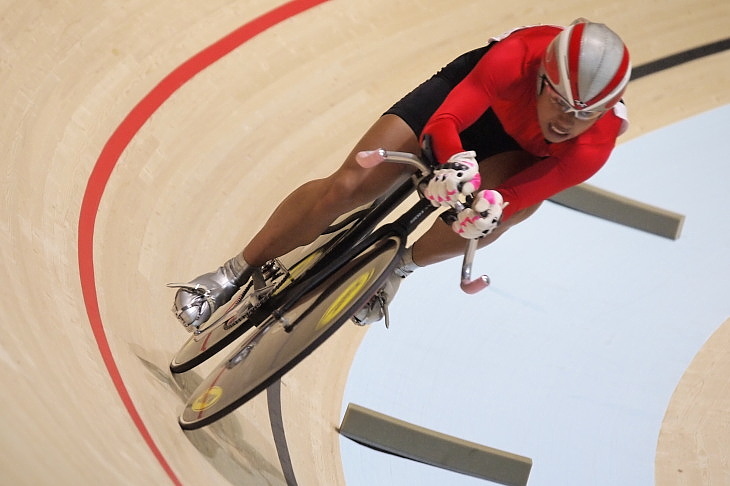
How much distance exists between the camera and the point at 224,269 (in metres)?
2.43

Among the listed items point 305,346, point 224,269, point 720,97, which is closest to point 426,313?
point 224,269

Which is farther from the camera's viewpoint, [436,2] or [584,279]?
[436,2]

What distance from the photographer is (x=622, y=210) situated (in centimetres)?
368

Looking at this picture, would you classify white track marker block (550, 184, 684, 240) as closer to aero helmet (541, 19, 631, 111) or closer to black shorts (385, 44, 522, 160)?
black shorts (385, 44, 522, 160)

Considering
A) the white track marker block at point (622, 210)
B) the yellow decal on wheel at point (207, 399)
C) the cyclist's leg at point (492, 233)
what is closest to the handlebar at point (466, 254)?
the cyclist's leg at point (492, 233)

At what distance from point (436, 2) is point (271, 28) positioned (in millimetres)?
834

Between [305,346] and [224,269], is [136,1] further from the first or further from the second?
[305,346]

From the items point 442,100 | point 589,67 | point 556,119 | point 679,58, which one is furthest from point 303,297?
point 679,58

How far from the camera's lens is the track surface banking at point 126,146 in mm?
2278

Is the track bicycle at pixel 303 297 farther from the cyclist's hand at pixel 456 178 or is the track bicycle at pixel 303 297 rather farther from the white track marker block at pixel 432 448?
the white track marker block at pixel 432 448

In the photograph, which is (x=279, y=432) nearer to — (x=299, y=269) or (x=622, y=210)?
(x=299, y=269)

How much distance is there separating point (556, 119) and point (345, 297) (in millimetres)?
610

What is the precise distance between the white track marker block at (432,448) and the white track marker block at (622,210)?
1.26 meters

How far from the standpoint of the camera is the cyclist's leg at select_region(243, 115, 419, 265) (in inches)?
83.9
